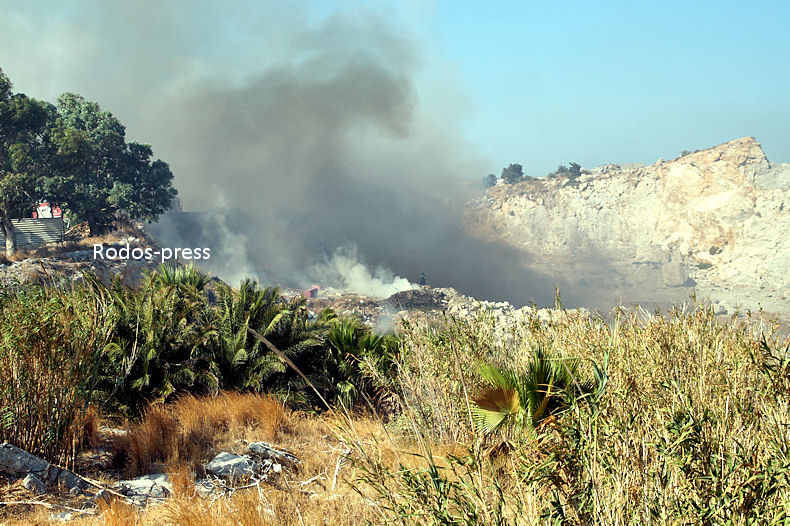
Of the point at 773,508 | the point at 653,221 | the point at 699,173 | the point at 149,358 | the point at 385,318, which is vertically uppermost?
the point at 699,173

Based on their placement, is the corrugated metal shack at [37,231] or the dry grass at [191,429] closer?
the dry grass at [191,429]

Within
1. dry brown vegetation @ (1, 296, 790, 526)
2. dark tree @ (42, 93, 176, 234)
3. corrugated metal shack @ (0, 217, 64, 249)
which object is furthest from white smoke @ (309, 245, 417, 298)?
dry brown vegetation @ (1, 296, 790, 526)

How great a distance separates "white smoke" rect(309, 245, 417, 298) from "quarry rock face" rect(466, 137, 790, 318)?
77.3ft

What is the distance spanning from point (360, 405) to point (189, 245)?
46.5 meters

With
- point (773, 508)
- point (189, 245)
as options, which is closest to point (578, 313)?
point (773, 508)

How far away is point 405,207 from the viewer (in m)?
82.7

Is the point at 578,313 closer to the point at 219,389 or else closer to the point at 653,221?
the point at 219,389

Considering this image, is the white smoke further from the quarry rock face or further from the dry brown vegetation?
the dry brown vegetation

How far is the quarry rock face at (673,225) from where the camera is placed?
53438 millimetres

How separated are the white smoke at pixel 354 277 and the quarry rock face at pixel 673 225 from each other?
23574 millimetres

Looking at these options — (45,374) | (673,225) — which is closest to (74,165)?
(45,374)

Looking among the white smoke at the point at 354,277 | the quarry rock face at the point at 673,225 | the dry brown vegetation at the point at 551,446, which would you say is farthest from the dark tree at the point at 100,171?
the quarry rock face at the point at 673,225

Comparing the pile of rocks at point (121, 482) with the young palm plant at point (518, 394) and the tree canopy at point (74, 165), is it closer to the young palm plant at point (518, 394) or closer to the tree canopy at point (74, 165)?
the young palm plant at point (518, 394)

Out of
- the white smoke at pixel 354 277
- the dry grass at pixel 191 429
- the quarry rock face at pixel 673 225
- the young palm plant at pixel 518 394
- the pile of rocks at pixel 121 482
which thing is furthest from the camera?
→ the quarry rock face at pixel 673 225
